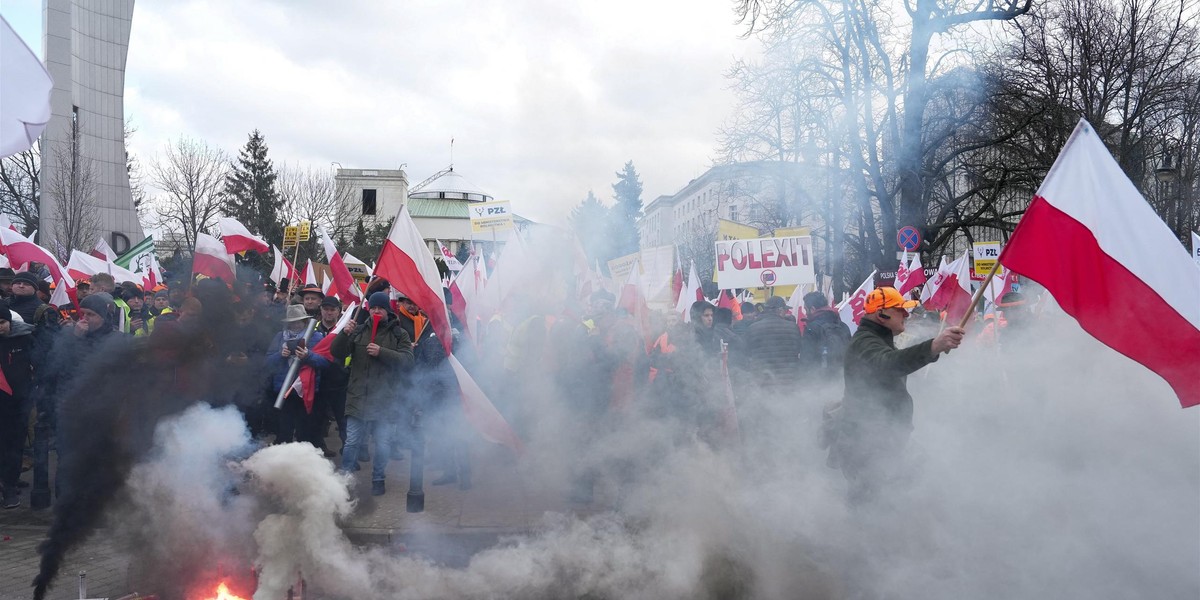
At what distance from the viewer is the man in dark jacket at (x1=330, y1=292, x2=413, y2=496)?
6.64 m

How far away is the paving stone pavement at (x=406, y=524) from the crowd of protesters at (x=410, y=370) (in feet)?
0.84

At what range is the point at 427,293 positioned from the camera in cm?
613

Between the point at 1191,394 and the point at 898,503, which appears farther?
the point at 898,503

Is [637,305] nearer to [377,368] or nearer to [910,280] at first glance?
[377,368]

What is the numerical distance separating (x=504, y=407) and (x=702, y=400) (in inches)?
75.2

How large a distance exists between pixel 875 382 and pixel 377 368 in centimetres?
400

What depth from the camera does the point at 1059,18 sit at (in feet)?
62.2

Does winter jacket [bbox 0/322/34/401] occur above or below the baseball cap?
below

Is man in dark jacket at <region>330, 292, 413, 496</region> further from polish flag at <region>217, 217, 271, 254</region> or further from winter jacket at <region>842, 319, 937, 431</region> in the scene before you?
polish flag at <region>217, 217, 271, 254</region>

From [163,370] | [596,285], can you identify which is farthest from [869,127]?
[163,370]

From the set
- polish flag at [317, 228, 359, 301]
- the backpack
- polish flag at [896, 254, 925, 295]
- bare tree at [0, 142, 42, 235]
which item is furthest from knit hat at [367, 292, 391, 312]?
bare tree at [0, 142, 42, 235]

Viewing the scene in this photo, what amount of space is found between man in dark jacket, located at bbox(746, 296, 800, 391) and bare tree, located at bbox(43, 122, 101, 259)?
19.9 meters

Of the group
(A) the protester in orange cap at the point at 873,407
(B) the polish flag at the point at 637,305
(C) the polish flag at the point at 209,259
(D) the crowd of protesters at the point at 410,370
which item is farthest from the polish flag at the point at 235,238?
(A) the protester in orange cap at the point at 873,407

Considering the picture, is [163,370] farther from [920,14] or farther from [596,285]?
[920,14]
